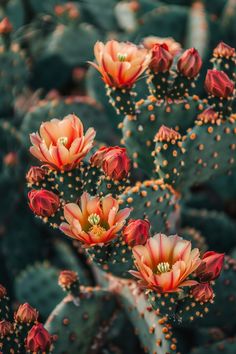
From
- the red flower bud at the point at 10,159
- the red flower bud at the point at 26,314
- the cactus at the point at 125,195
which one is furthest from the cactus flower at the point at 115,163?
the red flower bud at the point at 10,159

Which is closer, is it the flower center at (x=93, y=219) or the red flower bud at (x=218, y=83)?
the flower center at (x=93, y=219)

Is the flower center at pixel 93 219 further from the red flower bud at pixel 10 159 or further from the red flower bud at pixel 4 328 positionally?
the red flower bud at pixel 10 159

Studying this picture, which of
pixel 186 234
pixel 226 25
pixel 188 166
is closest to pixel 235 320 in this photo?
pixel 186 234

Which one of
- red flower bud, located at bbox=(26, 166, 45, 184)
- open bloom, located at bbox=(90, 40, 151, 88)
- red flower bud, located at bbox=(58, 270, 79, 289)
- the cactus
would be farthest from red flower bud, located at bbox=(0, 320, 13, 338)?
open bloom, located at bbox=(90, 40, 151, 88)

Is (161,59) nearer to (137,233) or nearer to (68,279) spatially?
(137,233)

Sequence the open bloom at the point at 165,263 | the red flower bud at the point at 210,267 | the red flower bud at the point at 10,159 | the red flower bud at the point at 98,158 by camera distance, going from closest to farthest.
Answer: the open bloom at the point at 165,263, the red flower bud at the point at 210,267, the red flower bud at the point at 98,158, the red flower bud at the point at 10,159

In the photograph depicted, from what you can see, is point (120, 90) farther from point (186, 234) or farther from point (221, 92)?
point (186, 234)

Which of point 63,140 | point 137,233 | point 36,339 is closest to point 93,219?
point 137,233

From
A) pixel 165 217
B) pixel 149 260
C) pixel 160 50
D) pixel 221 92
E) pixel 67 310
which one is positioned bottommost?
pixel 67 310
